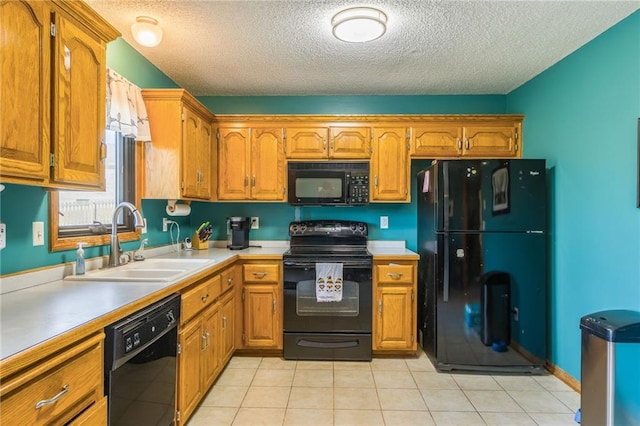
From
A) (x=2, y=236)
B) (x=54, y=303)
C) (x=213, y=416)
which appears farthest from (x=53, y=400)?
(x=213, y=416)

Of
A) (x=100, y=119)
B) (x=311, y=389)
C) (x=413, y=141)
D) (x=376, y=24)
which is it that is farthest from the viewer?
(x=413, y=141)

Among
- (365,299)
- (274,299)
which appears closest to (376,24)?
(365,299)

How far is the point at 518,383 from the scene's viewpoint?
243 centimetres

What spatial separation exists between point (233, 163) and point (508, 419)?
288cm

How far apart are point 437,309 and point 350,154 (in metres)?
1.55

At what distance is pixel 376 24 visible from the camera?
1.95 meters

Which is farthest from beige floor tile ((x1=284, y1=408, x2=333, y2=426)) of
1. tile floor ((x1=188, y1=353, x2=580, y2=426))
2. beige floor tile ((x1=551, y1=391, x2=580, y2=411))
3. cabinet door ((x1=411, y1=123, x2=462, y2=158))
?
cabinet door ((x1=411, y1=123, x2=462, y2=158))

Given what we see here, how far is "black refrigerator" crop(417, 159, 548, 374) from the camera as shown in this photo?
8.22 ft

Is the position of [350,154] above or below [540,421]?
above

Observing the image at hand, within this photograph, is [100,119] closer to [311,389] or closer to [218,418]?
[218,418]

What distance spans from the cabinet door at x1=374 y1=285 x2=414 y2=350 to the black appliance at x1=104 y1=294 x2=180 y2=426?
1.68 meters

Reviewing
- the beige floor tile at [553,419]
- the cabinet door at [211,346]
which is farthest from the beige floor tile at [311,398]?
the beige floor tile at [553,419]

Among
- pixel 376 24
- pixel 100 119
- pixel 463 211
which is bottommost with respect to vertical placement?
pixel 463 211

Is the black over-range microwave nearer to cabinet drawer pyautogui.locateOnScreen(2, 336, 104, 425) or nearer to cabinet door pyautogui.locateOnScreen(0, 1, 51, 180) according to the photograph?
cabinet door pyautogui.locateOnScreen(0, 1, 51, 180)
